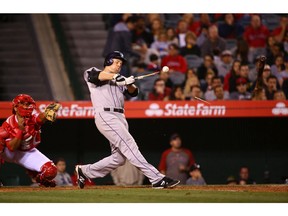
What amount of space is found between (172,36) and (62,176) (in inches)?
145

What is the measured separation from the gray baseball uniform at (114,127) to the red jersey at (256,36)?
5.20 m

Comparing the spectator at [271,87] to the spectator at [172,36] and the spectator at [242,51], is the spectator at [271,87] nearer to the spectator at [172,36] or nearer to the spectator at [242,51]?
the spectator at [242,51]

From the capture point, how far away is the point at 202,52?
14523 mm

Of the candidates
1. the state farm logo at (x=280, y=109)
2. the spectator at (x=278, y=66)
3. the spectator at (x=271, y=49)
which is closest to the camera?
the state farm logo at (x=280, y=109)

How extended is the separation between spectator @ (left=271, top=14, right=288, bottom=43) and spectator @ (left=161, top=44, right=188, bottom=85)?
73.0 inches

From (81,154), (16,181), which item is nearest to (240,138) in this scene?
(81,154)

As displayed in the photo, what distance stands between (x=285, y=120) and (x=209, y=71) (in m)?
1.50

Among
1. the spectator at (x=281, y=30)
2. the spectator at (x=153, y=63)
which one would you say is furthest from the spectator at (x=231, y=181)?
the spectator at (x=281, y=30)

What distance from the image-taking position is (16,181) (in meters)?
13.2

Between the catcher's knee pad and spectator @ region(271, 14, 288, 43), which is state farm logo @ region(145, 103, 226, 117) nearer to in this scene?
spectator @ region(271, 14, 288, 43)

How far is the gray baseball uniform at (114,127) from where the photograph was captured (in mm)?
9766

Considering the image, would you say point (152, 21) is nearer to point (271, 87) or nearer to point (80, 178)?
point (271, 87)

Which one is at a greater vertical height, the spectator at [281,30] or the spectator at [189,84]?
the spectator at [281,30]

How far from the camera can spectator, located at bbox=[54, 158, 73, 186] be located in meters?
A: 12.3
